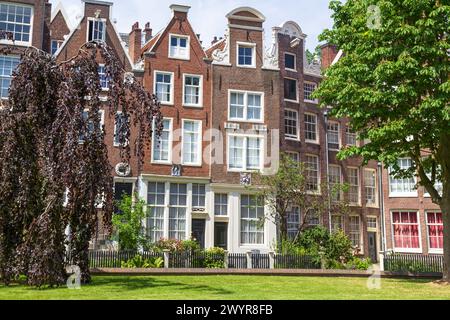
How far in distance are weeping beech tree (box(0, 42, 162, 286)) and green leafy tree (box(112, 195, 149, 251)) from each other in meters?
12.4

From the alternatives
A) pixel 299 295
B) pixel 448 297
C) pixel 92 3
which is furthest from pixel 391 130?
pixel 92 3

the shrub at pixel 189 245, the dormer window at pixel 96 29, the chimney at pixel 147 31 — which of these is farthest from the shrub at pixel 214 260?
the chimney at pixel 147 31

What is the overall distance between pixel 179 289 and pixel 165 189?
64.2ft

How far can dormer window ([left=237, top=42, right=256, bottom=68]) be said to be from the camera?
132 ft

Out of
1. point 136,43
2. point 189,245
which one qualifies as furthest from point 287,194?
point 136,43

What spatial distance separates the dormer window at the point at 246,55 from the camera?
132ft

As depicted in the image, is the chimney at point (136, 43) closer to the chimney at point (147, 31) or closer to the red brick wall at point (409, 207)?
the chimney at point (147, 31)

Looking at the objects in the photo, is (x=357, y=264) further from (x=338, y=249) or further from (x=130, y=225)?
(x=130, y=225)

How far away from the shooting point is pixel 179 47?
3859 cm

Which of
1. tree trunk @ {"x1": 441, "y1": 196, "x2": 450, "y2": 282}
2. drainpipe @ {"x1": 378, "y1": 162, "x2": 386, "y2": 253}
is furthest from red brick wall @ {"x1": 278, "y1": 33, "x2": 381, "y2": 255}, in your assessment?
tree trunk @ {"x1": 441, "y1": 196, "x2": 450, "y2": 282}

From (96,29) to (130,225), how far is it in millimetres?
14242

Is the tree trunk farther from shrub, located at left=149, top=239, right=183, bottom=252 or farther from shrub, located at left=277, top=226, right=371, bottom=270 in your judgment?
shrub, located at left=149, top=239, right=183, bottom=252

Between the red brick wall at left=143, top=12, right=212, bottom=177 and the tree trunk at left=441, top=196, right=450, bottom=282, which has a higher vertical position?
the red brick wall at left=143, top=12, right=212, bottom=177

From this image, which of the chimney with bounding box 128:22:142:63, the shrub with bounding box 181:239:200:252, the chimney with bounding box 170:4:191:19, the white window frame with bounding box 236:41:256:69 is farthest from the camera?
the white window frame with bounding box 236:41:256:69
